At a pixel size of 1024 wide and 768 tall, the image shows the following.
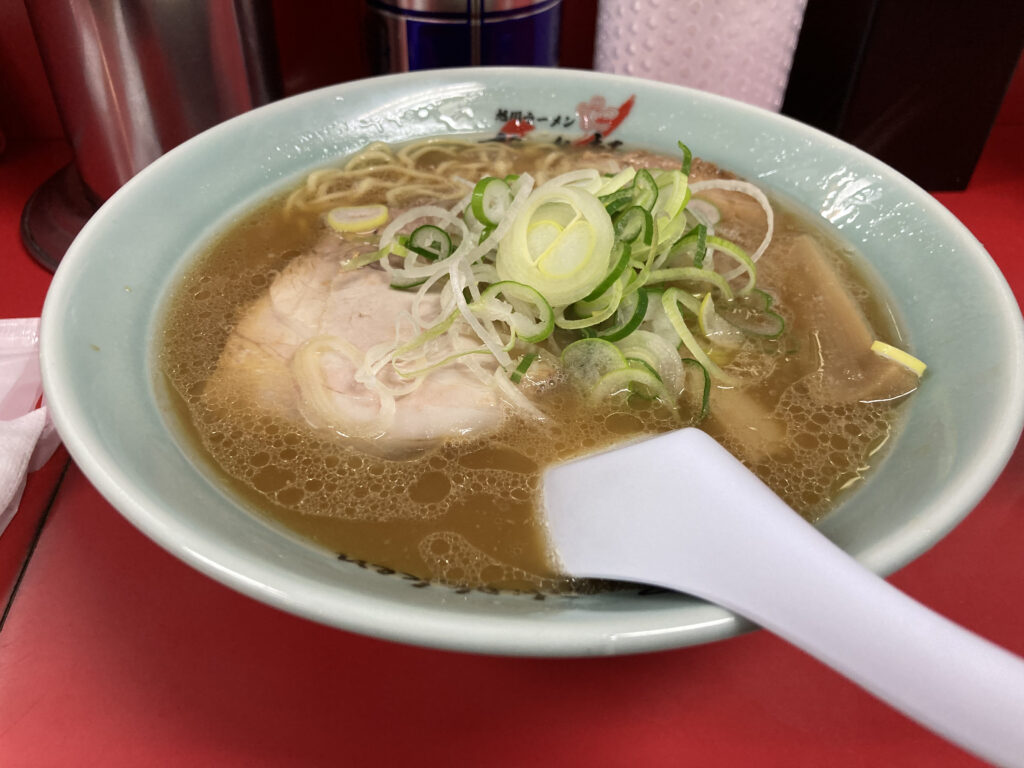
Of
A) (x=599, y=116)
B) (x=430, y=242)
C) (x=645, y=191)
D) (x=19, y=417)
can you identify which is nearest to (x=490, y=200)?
(x=430, y=242)

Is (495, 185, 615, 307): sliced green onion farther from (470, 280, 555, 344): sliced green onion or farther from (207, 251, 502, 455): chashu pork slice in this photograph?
(207, 251, 502, 455): chashu pork slice

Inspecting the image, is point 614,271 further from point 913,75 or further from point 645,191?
point 913,75

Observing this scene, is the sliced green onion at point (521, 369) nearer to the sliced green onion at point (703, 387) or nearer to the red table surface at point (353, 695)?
the sliced green onion at point (703, 387)

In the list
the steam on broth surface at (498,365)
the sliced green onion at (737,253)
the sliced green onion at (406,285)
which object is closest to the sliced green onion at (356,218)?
the steam on broth surface at (498,365)

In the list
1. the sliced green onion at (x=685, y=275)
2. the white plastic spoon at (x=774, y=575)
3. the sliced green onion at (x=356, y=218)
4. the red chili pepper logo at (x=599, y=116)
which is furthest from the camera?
the red chili pepper logo at (x=599, y=116)

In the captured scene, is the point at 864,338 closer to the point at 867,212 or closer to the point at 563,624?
the point at 867,212

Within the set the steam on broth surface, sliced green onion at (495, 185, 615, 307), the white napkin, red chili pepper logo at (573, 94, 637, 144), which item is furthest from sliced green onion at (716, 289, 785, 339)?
the white napkin

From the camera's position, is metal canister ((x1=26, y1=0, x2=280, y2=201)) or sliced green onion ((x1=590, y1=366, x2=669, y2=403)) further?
metal canister ((x1=26, y1=0, x2=280, y2=201))
